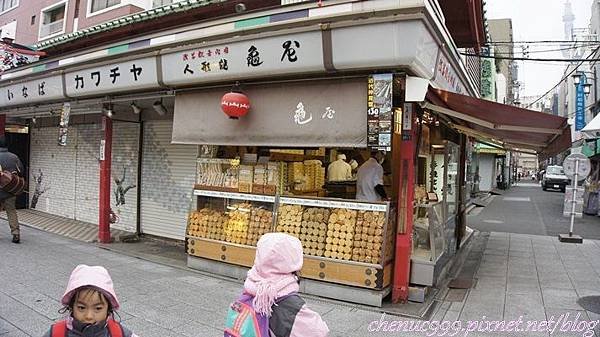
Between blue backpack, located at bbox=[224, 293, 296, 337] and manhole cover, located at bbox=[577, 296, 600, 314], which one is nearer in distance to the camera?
blue backpack, located at bbox=[224, 293, 296, 337]

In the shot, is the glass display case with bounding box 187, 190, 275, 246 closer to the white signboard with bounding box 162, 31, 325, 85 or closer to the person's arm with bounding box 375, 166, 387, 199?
the person's arm with bounding box 375, 166, 387, 199

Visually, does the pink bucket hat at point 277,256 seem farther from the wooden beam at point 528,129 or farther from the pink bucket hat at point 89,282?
the wooden beam at point 528,129

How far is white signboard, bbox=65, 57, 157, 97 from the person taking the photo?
8484 mm

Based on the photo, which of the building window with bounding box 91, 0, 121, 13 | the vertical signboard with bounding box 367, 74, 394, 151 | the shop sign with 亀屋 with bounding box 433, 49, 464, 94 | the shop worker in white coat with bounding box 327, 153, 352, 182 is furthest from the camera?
the building window with bounding box 91, 0, 121, 13

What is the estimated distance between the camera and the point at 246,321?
8.38 ft

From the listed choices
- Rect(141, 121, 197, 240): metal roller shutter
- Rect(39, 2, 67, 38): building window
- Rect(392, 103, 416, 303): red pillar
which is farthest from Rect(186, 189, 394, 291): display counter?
Rect(39, 2, 67, 38): building window

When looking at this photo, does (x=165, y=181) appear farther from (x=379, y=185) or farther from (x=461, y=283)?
(x=461, y=283)

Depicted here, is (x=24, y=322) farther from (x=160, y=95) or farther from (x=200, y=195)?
(x=160, y=95)

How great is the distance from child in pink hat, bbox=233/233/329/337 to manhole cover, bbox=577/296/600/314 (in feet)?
18.7

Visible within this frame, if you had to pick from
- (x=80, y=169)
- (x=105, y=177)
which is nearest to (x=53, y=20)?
(x=80, y=169)

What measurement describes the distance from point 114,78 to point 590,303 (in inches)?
389

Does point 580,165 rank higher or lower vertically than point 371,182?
higher

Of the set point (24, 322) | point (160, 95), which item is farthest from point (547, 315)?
point (160, 95)

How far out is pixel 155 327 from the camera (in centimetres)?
524
